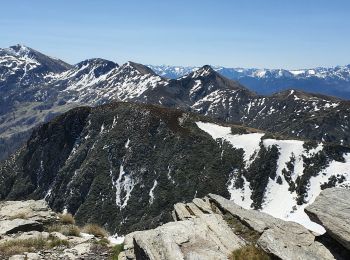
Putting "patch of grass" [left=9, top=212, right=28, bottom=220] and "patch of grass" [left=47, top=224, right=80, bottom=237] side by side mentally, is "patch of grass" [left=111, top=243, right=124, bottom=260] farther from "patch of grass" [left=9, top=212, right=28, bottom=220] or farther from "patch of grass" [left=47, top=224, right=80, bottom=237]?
"patch of grass" [left=9, top=212, right=28, bottom=220]

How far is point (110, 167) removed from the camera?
171 metres

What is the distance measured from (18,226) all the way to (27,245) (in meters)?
5.19

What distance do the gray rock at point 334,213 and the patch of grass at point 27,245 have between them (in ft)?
46.9

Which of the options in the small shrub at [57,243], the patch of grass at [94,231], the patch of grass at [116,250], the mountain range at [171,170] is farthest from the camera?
the mountain range at [171,170]

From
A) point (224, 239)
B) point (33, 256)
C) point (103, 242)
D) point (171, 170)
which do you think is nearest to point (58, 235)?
point (103, 242)

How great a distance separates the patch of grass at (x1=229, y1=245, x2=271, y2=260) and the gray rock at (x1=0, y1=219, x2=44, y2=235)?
1685 cm

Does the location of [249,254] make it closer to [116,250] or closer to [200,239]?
[200,239]

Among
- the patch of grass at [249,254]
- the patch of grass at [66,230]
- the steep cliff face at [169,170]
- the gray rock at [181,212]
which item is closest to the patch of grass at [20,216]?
the patch of grass at [66,230]

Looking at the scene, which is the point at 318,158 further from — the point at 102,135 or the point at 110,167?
the point at 102,135

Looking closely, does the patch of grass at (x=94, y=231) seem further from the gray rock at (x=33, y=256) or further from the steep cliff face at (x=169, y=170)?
the steep cliff face at (x=169, y=170)

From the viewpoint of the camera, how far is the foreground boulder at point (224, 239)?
55.1 feet

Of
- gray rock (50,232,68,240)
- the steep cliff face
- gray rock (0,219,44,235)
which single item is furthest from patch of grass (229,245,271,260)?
the steep cliff face

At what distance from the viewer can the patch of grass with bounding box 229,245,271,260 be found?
1622 centimetres

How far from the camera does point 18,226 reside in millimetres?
28188
